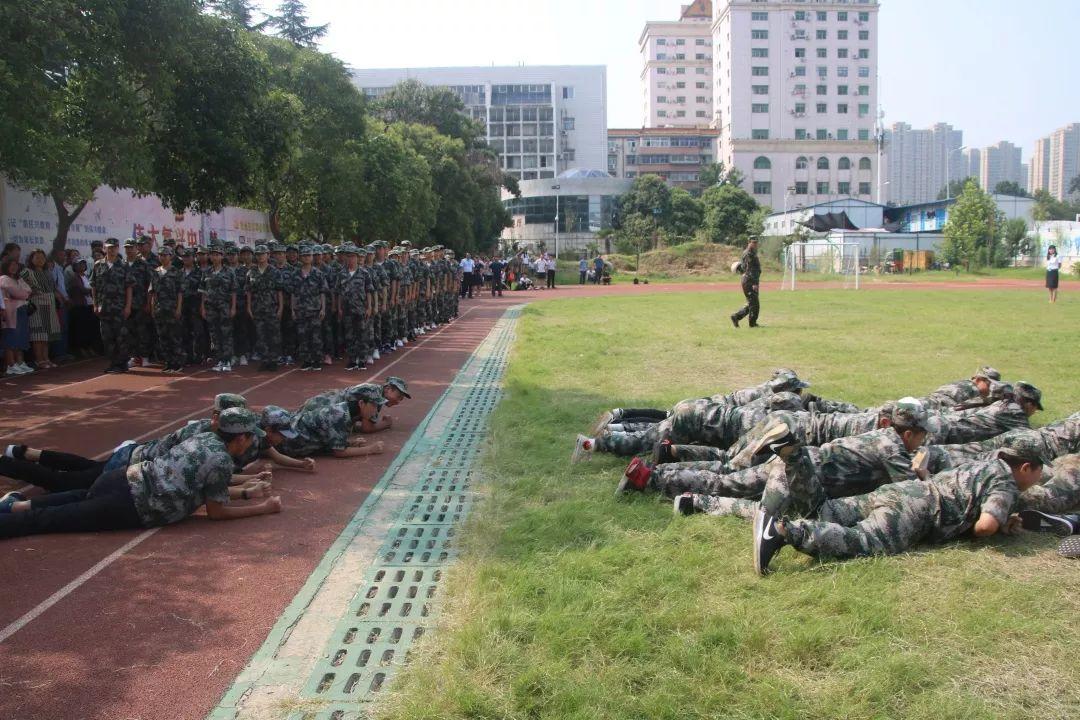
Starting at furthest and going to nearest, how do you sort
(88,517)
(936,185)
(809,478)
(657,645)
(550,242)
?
(936,185)
(550,242)
(88,517)
(809,478)
(657,645)

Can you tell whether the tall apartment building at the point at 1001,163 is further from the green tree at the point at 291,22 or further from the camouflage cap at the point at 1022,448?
the camouflage cap at the point at 1022,448

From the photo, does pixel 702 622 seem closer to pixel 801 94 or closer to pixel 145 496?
pixel 145 496

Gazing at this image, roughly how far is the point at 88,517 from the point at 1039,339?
1443 centimetres

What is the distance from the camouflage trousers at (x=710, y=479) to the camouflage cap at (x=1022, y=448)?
4.58 ft

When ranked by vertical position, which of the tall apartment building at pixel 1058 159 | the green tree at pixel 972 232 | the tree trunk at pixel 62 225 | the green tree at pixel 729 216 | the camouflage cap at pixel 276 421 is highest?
the tall apartment building at pixel 1058 159

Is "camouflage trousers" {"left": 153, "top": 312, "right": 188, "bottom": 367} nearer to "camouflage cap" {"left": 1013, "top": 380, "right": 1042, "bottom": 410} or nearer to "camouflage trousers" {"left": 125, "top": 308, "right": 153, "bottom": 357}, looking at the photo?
"camouflage trousers" {"left": 125, "top": 308, "right": 153, "bottom": 357}

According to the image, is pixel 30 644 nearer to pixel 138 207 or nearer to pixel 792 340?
pixel 792 340

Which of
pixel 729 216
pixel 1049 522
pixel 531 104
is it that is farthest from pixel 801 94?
pixel 1049 522

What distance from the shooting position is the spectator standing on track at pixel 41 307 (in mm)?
12742

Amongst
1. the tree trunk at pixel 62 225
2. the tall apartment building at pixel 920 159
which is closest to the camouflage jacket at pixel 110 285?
the tree trunk at pixel 62 225

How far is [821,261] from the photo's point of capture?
4778 centimetres

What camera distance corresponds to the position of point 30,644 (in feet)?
13.3

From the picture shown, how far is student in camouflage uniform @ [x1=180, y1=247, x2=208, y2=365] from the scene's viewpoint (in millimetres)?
12828

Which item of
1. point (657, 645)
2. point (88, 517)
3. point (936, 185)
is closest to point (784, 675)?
point (657, 645)
